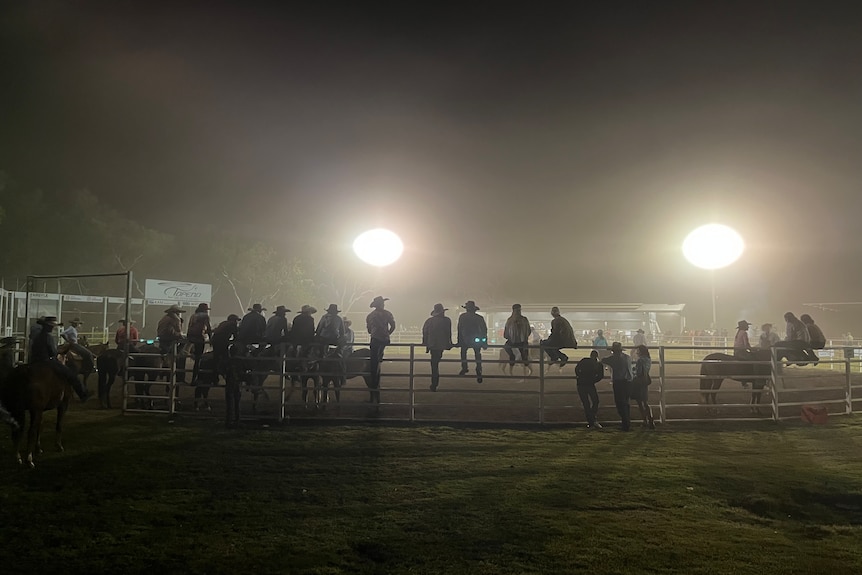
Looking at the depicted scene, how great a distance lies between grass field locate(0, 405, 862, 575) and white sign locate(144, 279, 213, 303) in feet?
107

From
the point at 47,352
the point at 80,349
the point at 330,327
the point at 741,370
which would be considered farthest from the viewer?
the point at 741,370

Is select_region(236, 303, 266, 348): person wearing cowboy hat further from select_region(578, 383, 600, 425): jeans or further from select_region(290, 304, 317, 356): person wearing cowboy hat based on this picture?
select_region(578, 383, 600, 425): jeans

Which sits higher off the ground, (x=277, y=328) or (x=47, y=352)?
(x=277, y=328)

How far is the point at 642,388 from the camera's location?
1077 cm

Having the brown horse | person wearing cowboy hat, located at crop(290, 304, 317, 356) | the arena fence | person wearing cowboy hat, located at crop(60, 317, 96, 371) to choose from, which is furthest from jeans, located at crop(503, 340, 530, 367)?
person wearing cowboy hat, located at crop(60, 317, 96, 371)

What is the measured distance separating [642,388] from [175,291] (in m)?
38.2

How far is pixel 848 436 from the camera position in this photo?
33.7 feet

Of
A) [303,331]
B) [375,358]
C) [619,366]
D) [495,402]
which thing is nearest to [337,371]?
[303,331]

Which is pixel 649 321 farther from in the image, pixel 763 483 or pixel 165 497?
pixel 165 497

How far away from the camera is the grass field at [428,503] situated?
4930mm

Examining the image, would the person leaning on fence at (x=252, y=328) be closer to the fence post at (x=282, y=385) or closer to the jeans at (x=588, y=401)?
the fence post at (x=282, y=385)

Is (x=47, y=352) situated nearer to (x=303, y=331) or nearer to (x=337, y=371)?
(x=303, y=331)

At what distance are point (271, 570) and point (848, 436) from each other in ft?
34.2

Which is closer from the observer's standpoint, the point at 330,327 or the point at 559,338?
the point at 559,338
